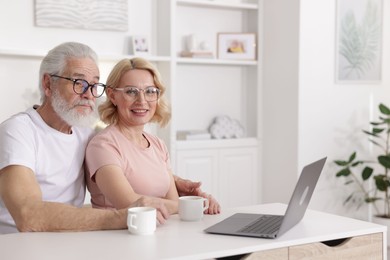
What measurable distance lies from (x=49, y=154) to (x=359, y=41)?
10.7 ft

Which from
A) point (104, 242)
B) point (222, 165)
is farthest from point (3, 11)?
point (104, 242)

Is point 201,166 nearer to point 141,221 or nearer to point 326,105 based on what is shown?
point 326,105

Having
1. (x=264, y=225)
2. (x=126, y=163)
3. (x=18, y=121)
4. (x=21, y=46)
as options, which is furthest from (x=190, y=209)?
(x=21, y=46)

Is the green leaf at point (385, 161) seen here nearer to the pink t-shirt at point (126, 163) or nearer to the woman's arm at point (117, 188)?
the pink t-shirt at point (126, 163)

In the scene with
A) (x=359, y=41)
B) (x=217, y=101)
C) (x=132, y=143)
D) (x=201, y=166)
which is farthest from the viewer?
(x=217, y=101)

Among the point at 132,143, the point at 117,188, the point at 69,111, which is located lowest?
the point at 117,188

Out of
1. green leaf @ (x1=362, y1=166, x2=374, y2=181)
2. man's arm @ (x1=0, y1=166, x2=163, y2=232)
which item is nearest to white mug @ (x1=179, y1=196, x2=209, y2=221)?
man's arm @ (x1=0, y1=166, x2=163, y2=232)

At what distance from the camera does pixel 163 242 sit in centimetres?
175

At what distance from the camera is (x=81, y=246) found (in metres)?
1.69

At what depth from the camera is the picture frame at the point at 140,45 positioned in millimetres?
4301

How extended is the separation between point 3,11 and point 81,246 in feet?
8.80

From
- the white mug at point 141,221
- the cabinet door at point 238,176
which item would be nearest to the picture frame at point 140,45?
the cabinet door at point 238,176

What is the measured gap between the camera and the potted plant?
4473mm

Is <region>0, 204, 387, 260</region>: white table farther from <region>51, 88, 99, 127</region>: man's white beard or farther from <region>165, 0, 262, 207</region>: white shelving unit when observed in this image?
<region>165, 0, 262, 207</region>: white shelving unit
